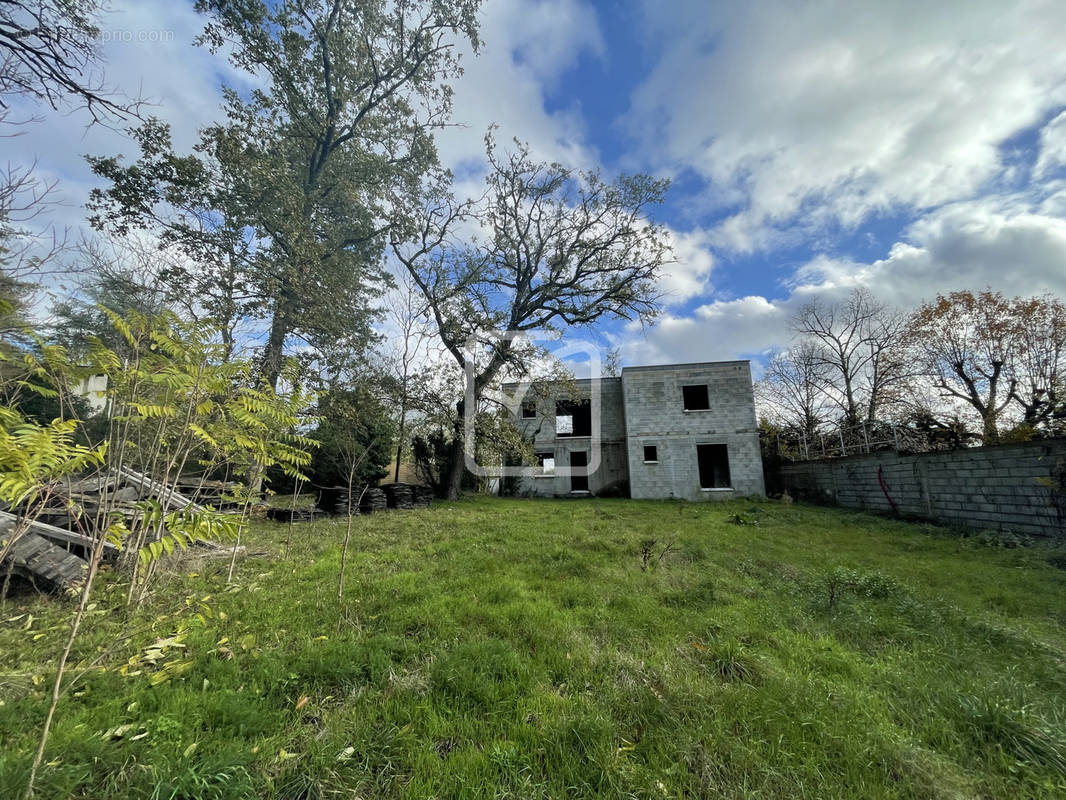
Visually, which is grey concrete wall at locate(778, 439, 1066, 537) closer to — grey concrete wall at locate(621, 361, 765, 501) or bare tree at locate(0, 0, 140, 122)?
grey concrete wall at locate(621, 361, 765, 501)

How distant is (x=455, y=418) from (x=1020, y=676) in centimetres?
1271

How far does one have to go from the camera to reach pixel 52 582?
12.4ft

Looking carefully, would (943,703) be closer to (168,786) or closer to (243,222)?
(168,786)

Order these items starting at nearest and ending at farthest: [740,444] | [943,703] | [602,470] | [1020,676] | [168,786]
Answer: [168,786] → [943,703] → [1020,676] → [740,444] → [602,470]

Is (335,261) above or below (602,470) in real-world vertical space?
above

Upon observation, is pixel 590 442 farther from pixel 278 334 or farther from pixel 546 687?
pixel 546 687

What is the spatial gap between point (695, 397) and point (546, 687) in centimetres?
1654

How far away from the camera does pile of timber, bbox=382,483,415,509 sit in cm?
1220

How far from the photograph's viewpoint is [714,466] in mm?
19125

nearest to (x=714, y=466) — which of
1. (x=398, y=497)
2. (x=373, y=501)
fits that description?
(x=398, y=497)

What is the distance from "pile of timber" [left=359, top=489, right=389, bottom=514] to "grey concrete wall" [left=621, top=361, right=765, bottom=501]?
32.7 feet

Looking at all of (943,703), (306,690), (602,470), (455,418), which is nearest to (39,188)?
(306,690)

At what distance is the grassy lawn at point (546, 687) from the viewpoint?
1.84 meters

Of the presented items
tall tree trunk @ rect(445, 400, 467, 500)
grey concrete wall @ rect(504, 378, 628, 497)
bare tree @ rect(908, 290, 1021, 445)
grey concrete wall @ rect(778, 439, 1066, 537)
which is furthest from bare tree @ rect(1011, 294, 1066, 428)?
tall tree trunk @ rect(445, 400, 467, 500)
